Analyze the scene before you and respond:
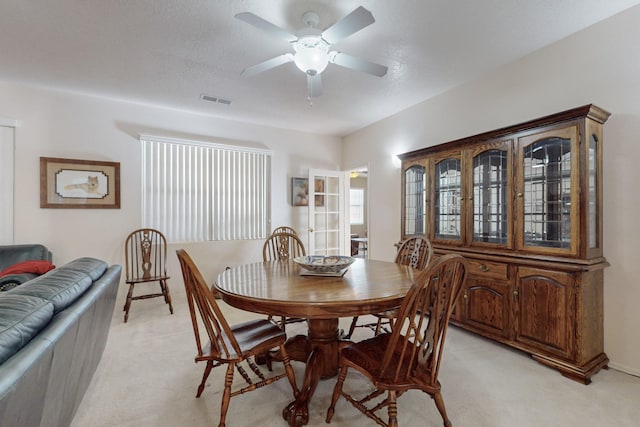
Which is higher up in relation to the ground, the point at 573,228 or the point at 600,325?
the point at 573,228

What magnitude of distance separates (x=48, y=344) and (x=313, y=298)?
99 centimetres

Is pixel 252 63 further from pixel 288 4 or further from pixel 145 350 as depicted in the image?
pixel 145 350

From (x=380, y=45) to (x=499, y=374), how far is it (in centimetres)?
267

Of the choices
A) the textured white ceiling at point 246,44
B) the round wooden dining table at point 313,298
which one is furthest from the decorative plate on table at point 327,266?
the textured white ceiling at point 246,44

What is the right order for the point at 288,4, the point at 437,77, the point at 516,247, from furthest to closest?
the point at 437,77
the point at 516,247
the point at 288,4

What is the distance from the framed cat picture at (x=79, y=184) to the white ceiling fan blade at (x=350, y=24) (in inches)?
127

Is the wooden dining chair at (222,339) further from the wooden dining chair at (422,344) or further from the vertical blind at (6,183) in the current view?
the vertical blind at (6,183)

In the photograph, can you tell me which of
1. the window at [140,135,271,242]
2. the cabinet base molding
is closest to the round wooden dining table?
the cabinet base molding

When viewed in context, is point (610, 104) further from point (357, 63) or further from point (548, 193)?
point (357, 63)

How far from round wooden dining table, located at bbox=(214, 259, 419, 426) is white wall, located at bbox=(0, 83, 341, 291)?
94.9 inches

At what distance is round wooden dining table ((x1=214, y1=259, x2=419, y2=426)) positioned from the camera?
1.40 meters

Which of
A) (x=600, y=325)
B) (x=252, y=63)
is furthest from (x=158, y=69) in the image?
(x=600, y=325)

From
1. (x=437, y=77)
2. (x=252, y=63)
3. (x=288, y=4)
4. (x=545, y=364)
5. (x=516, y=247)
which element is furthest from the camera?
(x=437, y=77)

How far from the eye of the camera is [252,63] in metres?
2.79
